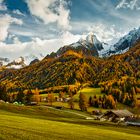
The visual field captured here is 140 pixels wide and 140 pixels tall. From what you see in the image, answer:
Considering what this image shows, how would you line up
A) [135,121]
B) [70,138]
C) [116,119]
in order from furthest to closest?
1. [116,119]
2. [135,121]
3. [70,138]

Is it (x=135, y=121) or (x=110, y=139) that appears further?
(x=135, y=121)

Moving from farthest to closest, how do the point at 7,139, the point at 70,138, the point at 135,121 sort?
the point at 135,121
the point at 70,138
the point at 7,139

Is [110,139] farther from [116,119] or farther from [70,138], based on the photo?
[116,119]

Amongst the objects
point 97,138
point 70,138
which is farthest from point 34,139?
point 97,138

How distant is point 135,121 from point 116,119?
106ft

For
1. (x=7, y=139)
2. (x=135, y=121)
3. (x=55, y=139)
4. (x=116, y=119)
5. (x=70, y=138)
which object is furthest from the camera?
(x=116, y=119)

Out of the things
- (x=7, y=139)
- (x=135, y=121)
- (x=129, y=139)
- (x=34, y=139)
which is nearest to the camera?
(x=7, y=139)

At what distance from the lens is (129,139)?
63.2 m

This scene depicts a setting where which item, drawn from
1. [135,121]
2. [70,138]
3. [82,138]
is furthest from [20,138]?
[135,121]

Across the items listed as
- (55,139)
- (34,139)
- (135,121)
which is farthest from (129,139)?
(135,121)

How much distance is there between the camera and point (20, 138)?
41688 mm

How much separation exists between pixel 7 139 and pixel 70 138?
14056mm

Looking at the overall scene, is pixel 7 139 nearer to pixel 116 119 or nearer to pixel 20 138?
pixel 20 138

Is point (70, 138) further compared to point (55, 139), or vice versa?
point (70, 138)
